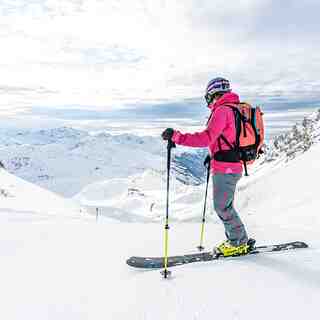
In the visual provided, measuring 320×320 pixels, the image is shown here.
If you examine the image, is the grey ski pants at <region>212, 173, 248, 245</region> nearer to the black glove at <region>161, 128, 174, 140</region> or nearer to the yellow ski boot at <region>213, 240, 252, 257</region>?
the yellow ski boot at <region>213, 240, 252, 257</region>

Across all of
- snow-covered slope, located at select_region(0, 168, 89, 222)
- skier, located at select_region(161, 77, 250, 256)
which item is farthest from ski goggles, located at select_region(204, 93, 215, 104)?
snow-covered slope, located at select_region(0, 168, 89, 222)

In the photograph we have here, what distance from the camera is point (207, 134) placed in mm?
6090

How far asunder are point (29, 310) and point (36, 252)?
2719 mm

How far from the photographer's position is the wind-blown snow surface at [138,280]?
4305mm

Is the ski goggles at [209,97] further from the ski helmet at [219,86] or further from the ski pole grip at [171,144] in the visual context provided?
the ski pole grip at [171,144]

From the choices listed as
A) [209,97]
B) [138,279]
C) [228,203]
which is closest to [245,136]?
[209,97]

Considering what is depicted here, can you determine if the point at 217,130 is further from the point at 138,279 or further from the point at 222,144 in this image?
the point at 138,279

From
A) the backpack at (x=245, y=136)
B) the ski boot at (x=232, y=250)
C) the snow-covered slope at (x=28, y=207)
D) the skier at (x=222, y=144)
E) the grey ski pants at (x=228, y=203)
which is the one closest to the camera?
the skier at (x=222, y=144)

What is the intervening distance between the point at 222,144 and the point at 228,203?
1.04 metres

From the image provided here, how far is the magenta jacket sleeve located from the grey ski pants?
74cm

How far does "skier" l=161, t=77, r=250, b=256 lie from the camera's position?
19.7 ft

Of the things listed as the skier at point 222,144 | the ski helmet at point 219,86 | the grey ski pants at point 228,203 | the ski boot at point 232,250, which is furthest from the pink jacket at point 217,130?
the ski boot at point 232,250

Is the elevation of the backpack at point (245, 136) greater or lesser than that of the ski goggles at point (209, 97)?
Result: lesser

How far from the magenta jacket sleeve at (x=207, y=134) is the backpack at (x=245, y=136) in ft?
0.73
